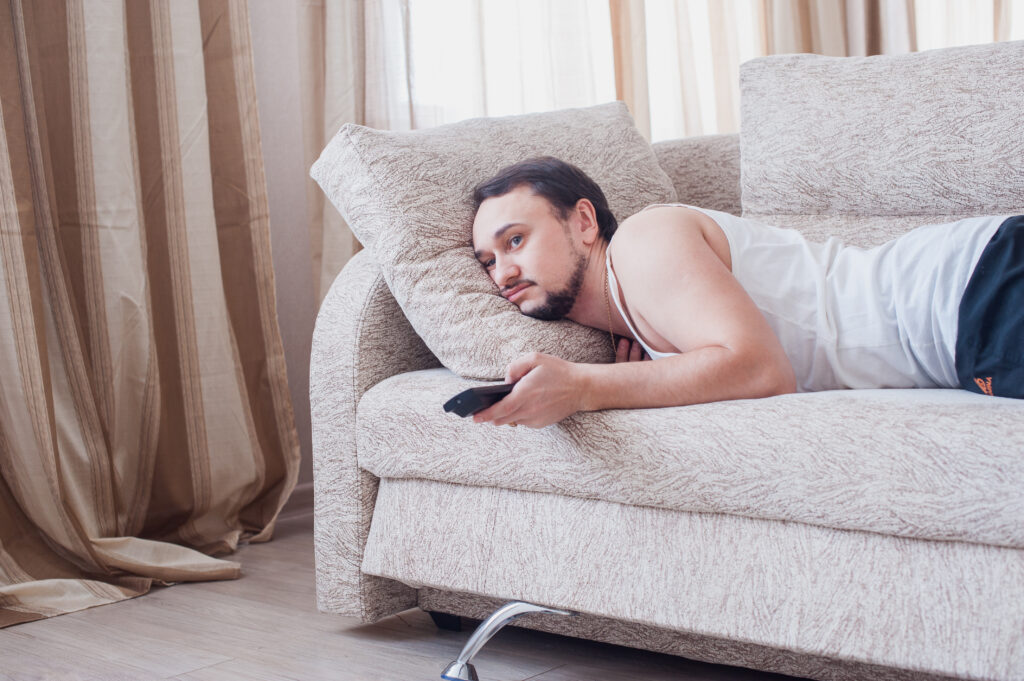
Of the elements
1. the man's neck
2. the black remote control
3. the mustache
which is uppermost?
the mustache

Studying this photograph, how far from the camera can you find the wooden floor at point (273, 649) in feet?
4.36

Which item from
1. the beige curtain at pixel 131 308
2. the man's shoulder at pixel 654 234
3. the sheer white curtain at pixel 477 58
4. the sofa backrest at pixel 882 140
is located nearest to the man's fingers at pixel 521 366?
the man's shoulder at pixel 654 234

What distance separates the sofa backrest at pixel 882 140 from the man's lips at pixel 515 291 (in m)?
0.54

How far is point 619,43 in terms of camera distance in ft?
9.44

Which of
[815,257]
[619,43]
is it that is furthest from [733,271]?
[619,43]

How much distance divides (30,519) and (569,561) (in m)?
1.14

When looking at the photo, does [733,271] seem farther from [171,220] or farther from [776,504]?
[171,220]

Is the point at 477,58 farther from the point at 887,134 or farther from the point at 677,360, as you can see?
the point at 677,360

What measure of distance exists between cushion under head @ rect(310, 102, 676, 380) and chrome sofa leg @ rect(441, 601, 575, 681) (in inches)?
12.5

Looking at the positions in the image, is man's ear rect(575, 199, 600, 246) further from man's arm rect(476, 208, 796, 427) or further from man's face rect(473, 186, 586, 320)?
man's arm rect(476, 208, 796, 427)

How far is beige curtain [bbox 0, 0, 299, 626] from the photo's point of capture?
69.6 inches

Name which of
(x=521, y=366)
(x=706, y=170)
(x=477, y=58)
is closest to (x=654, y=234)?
(x=521, y=366)

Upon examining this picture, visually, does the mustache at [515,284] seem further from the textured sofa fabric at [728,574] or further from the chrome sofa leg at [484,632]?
the chrome sofa leg at [484,632]

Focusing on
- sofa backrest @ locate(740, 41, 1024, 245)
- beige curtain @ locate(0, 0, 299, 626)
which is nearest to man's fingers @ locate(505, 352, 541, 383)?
sofa backrest @ locate(740, 41, 1024, 245)
